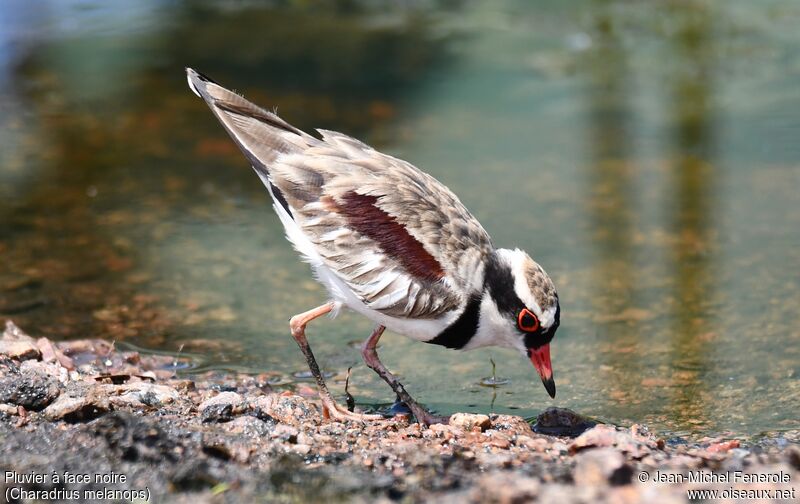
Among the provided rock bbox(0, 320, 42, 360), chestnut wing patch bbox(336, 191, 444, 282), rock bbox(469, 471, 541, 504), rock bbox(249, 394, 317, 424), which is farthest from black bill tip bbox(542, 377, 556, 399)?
rock bbox(0, 320, 42, 360)

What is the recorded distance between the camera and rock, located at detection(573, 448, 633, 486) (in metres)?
4.14

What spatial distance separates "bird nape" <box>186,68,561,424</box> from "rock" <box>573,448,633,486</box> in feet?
4.62

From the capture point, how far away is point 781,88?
1141 centimetres

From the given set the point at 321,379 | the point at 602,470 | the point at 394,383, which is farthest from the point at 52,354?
the point at 602,470

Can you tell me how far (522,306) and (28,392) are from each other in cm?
255

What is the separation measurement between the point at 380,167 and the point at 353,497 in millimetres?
2159

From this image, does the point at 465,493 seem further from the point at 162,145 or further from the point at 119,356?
the point at 162,145

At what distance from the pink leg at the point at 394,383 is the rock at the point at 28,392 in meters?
1.72

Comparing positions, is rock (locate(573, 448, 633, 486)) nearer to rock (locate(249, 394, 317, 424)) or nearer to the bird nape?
the bird nape

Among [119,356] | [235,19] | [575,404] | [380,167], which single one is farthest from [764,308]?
[235,19]

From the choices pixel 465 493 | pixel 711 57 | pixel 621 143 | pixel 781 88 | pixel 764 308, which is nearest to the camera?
pixel 465 493

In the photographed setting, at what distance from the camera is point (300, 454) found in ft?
15.8

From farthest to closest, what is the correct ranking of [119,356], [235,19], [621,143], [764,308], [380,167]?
[235,19] < [621,143] < [764,308] < [119,356] < [380,167]

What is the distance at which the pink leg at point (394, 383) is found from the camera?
220 inches
